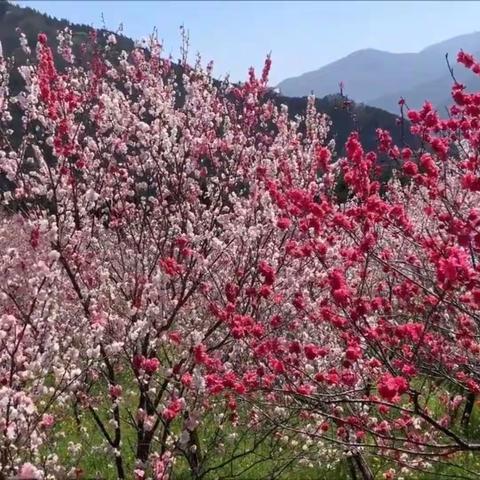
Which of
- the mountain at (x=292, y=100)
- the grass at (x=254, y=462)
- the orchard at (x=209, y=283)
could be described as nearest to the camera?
the orchard at (x=209, y=283)

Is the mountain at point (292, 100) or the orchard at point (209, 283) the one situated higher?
the mountain at point (292, 100)

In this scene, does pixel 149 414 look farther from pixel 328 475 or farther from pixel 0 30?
pixel 0 30

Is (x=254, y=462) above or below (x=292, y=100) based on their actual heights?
below

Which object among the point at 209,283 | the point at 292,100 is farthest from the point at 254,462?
the point at 292,100

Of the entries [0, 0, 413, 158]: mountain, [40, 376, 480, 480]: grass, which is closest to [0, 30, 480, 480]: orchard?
[40, 376, 480, 480]: grass

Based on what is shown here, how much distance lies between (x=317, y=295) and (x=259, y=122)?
112 inches

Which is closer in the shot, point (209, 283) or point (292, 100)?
point (209, 283)

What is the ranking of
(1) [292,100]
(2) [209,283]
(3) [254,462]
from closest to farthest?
(2) [209,283] → (3) [254,462] → (1) [292,100]

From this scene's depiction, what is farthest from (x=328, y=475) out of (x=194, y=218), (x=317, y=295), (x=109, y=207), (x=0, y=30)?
(x=0, y=30)

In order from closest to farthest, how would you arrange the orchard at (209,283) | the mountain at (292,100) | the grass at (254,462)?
the orchard at (209,283) < the grass at (254,462) < the mountain at (292,100)

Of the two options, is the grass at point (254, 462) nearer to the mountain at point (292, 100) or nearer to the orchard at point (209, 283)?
the orchard at point (209, 283)

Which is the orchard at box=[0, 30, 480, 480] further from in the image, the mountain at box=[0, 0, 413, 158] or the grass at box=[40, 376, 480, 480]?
the mountain at box=[0, 0, 413, 158]

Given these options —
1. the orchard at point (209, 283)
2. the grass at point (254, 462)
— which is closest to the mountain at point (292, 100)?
the grass at point (254, 462)

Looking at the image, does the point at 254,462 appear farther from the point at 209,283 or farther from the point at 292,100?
the point at 292,100
